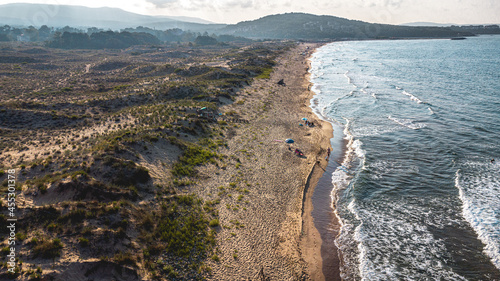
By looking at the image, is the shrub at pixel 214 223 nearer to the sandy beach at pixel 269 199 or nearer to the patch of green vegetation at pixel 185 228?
the patch of green vegetation at pixel 185 228

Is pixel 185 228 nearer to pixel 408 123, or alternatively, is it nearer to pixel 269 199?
pixel 269 199

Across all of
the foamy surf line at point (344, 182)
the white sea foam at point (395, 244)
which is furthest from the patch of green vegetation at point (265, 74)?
the white sea foam at point (395, 244)

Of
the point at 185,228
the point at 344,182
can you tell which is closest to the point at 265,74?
the point at 344,182

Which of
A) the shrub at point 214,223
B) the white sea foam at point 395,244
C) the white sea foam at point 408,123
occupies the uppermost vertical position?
the white sea foam at point 408,123

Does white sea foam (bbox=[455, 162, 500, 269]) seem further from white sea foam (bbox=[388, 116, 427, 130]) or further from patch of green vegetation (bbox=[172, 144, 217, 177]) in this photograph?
patch of green vegetation (bbox=[172, 144, 217, 177])

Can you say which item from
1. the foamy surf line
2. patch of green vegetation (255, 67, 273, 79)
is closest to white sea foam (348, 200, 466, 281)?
the foamy surf line

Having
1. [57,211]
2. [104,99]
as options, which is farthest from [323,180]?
[104,99]

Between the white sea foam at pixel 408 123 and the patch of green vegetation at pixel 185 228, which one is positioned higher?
the white sea foam at pixel 408 123
